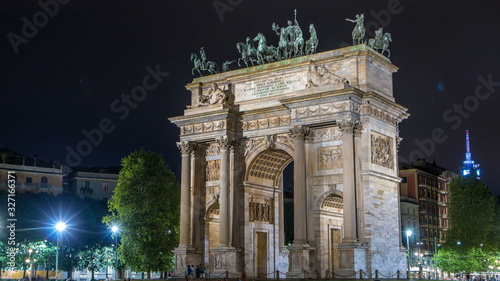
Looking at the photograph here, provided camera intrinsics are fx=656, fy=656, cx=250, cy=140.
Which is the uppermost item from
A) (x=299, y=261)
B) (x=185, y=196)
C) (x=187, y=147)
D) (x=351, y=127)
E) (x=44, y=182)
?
(x=44, y=182)

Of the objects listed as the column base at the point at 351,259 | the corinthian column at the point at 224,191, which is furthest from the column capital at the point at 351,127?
the corinthian column at the point at 224,191

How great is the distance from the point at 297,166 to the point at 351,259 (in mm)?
7275

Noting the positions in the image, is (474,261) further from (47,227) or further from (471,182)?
(47,227)

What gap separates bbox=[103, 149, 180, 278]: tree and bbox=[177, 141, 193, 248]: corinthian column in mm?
6183

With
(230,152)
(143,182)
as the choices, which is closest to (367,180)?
(230,152)

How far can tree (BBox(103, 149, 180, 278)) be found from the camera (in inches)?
2101

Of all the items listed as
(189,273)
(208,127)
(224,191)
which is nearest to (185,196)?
(224,191)

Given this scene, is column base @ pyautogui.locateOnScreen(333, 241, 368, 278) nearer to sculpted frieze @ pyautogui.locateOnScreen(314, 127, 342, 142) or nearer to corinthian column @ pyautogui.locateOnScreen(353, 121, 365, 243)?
corinthian column @ pyautogui.locateOnScreen(353, 121, 365, 243)

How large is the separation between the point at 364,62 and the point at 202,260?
60.8 feet

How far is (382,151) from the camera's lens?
43906 millimetres

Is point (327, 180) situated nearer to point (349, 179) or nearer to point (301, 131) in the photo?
point (349, 179)

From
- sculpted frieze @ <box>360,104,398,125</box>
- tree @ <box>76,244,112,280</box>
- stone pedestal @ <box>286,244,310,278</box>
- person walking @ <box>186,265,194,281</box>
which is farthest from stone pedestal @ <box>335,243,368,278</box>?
tree @ <box>76,244,112,280</box>

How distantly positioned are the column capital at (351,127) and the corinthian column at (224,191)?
926cm

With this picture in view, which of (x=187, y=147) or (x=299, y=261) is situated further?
(x=187, y=147)
